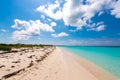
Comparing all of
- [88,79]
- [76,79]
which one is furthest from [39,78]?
[88,79]

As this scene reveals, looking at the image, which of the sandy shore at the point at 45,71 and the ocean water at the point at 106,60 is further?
the ocean water at the point at 106,60

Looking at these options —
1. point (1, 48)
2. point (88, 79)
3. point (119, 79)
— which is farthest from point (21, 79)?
point (1, 48)

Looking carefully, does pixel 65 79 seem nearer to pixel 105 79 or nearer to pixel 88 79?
pixel 88 79

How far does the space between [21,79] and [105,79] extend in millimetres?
5250

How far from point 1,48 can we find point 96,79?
23.9m

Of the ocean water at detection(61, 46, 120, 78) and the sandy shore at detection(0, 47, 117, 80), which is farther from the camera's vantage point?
the ocean water at detection(61, 46, 120, 78)

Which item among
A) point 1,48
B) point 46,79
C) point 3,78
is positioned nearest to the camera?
point 3,78

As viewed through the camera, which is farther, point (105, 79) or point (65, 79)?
point (105, 79)

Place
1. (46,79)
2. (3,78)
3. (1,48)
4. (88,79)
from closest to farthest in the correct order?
(3,78)
(46,79)
(88,79)
(1,48)

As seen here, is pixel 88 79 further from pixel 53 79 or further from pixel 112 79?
pixel 53 79

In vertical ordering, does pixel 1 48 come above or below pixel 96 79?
above

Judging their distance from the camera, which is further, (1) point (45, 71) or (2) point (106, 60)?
(2) point (106, 60)

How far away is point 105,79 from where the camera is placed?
26.4ft

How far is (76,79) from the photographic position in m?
7.62
